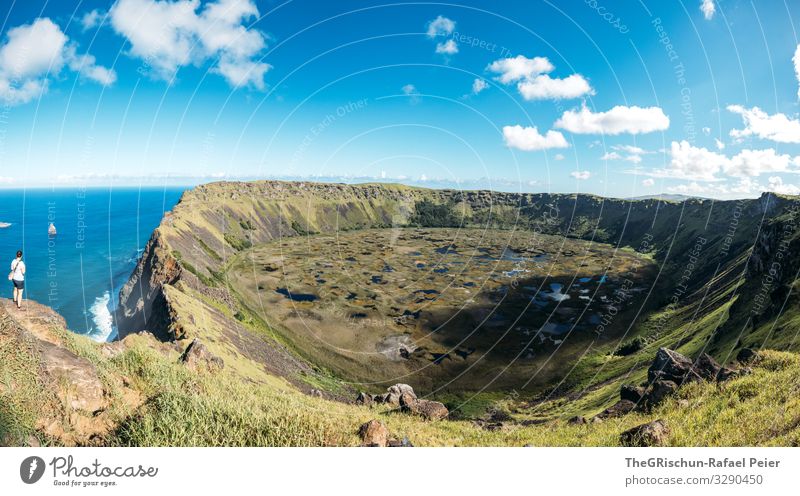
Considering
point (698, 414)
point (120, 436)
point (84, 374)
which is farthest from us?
point (698, 414)

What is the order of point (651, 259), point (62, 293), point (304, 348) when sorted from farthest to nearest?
1. point (651, 259)
2. point (62, 293)
3. point (304, 348)

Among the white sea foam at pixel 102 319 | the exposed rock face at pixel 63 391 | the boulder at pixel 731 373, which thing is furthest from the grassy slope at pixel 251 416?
the white sea foam at pixel 102 319

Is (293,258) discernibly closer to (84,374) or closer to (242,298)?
(242,298)

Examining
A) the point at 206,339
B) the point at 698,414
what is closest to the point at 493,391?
the point at 206,339

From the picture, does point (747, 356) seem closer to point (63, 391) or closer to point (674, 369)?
point (674, 369)

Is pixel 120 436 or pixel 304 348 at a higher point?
pixel 120 436

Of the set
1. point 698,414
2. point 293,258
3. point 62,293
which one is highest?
point 698,414
